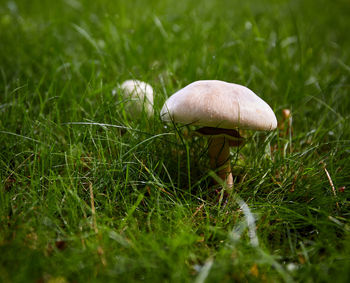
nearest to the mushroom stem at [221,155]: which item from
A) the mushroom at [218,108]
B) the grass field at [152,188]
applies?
the grass field at [152,188]

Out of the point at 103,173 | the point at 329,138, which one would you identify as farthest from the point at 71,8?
the point at 329,138

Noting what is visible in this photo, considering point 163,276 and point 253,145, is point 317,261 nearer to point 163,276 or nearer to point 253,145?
point 163,276

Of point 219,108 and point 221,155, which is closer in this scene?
point 219,108

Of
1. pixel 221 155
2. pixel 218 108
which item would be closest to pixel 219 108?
pixel 218 108

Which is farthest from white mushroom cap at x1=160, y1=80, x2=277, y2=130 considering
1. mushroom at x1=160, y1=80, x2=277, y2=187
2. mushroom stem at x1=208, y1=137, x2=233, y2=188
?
mushroom stem at x1=208, y1=137, x2=233, y2=188

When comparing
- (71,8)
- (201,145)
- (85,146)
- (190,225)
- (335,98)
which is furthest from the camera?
(71,8)

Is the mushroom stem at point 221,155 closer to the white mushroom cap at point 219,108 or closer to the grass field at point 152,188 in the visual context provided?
the grass field at point 152,188

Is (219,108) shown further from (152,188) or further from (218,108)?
(152,188)
